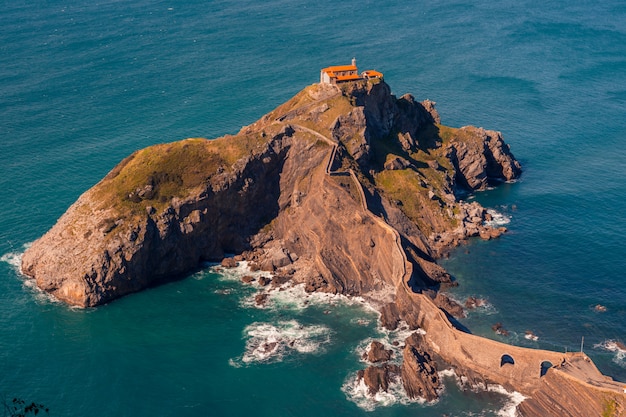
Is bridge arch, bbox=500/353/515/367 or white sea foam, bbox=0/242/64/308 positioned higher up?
white sea foam, bbox=0/242/64/308

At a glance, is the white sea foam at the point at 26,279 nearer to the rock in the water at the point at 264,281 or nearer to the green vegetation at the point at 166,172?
the green vegetation at the point at 166,172

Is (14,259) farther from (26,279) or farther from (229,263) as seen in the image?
(229,263)

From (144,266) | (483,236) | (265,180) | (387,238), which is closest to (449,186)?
(483,236)

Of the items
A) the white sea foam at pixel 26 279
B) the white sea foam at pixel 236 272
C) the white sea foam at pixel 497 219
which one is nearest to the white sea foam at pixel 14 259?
the white sea foam at pixel 26 279

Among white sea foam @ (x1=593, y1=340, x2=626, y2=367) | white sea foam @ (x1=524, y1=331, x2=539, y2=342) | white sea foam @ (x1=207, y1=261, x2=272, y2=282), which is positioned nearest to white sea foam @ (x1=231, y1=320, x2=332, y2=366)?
white sea foam @ (x1=207, y1=261, x2=272, y2=282)

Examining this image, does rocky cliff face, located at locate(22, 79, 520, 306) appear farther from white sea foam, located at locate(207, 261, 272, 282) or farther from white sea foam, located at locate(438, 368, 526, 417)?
white sea foam, located at locate(438, 368, 526, 417)

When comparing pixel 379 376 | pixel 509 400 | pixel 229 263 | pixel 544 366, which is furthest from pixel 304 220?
pixel 544 366
